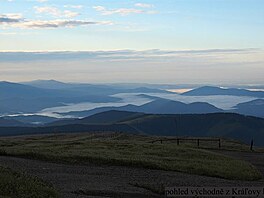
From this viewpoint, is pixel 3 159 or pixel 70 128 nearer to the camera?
pixel 3 159

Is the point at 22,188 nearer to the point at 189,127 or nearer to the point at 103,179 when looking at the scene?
the point at 103,179

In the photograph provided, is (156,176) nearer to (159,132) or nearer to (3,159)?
(3,159)

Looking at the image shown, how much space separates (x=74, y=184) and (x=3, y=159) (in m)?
7.38

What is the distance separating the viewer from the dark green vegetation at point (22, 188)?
50.6ft

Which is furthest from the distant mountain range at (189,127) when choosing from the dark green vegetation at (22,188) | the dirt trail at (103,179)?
the dark green vegetation at (22,188)

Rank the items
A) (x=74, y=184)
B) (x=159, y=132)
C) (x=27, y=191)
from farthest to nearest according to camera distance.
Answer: (x=159, y=132)
(x=74, y=184)
(x=27, y=191)

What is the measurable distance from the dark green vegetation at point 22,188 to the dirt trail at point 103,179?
1204mm

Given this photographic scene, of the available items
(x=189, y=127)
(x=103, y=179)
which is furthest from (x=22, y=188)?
(x=189, y=127)

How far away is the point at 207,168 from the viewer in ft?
98.1

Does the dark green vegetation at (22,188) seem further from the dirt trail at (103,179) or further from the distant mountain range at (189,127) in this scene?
the distant mountain range at (189,127)

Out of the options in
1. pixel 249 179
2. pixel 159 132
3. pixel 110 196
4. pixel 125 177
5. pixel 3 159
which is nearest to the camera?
pixel 110 196

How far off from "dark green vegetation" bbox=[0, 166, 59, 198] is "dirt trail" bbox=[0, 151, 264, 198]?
3.95 feet

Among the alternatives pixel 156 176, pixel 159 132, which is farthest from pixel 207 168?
pixel 159 132

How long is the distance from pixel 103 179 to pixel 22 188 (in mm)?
7920
